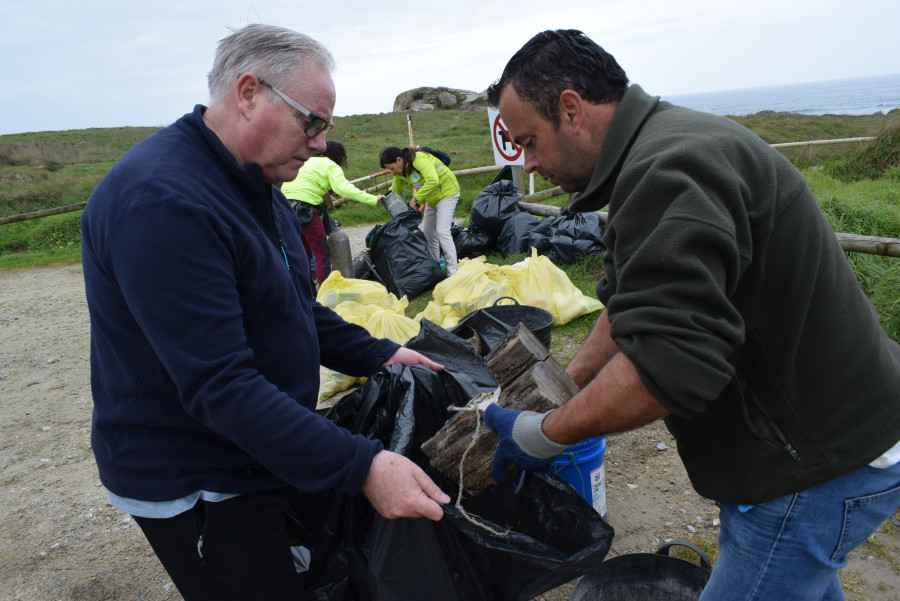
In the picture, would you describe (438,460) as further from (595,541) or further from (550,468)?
(550,468)

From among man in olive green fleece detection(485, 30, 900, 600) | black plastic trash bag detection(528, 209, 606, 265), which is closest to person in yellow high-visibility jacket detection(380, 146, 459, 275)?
black plastic trash bag detection(528, 209, 606, 265)

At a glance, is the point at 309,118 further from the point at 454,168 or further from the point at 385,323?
the point at 454,168

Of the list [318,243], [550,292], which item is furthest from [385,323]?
[318,243]

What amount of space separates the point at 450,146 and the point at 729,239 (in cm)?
1891

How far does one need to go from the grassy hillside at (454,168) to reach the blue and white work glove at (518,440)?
3.07 meters

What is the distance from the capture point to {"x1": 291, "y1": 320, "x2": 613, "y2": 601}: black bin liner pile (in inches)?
59.2

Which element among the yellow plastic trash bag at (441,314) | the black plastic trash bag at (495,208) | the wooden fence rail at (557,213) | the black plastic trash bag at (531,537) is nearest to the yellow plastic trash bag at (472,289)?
the yellow plastic trash bag at (441,314)

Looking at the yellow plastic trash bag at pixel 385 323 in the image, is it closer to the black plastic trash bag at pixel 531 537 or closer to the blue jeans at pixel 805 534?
the black plastic trash bag at pixel 531 537

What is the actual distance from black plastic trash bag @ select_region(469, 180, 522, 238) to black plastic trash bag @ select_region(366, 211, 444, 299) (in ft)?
3.34

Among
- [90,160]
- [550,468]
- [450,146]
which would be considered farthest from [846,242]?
[90,160]

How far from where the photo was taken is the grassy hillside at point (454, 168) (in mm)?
4625

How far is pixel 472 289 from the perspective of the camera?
4656 millimetres

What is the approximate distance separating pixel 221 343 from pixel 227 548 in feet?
1.85

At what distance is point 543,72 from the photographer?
128 cm
